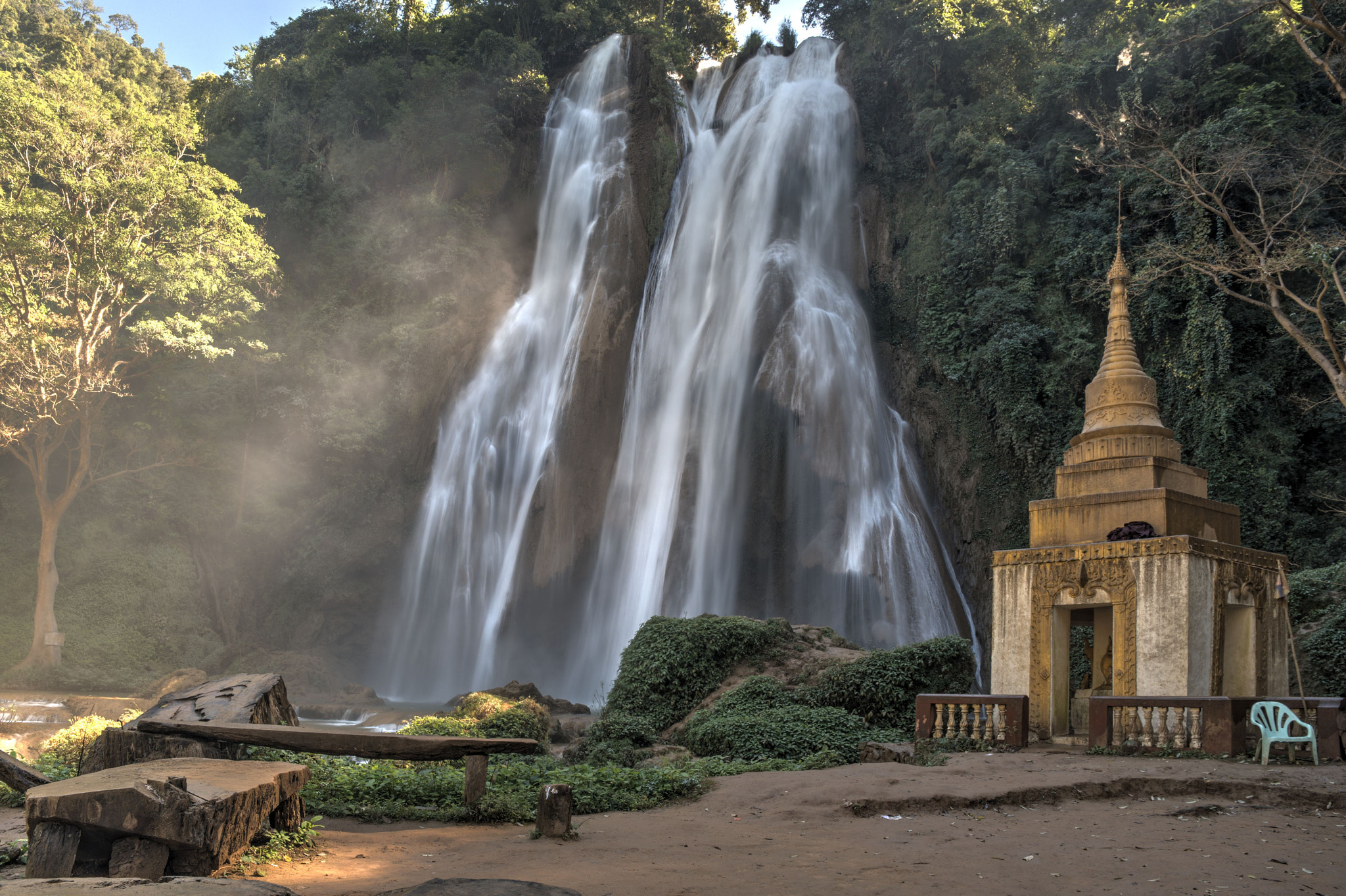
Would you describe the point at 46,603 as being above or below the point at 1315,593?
below

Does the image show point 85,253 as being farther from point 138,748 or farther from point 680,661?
point 138,748

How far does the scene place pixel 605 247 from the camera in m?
31.4

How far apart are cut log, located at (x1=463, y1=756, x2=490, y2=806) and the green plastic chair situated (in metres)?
7.68

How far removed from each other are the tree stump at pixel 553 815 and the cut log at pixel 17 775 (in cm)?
323

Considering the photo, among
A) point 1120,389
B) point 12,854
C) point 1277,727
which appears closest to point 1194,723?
point 1277,727

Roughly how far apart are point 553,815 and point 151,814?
281cm

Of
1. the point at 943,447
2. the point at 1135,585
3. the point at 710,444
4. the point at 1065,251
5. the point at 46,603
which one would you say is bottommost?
the point at 46,603

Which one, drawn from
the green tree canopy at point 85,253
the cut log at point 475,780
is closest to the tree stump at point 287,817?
the cut log at point 475,780

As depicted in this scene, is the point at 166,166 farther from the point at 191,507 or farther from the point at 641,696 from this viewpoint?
the point at 641,696

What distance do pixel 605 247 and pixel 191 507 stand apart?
16.4 meters

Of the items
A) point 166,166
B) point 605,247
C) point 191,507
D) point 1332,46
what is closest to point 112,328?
point 166,166

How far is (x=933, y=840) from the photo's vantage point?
20.9 ft

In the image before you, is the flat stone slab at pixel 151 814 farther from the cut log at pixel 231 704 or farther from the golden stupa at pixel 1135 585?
the golden stupa at pixel 1135 585

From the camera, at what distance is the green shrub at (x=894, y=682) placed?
1420cm
